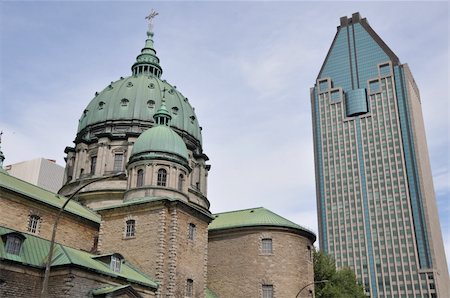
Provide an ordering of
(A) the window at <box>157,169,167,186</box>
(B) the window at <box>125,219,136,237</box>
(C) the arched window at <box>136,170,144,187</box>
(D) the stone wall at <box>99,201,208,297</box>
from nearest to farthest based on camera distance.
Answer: (D) the stone wall at <box>99,201,208,297</box> < (B) the window at <box>125,219,136,237</box> < (A) the window at <box>157,169,167,186</box> < (C) the arched window at <box>136,170,144,187</box>

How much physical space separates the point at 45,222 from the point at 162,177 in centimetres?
923

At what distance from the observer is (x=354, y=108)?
5630 inches

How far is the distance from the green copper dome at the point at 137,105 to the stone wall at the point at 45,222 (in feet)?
55.7

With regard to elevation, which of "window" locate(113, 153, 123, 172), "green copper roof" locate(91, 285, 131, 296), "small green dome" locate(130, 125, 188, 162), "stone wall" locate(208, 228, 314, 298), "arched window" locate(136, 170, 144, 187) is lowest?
"green copper roof" locate(91, 285, 131, 296)

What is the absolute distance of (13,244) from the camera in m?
30.5

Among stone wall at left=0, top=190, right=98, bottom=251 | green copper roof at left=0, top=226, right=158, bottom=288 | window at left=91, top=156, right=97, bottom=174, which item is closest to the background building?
window at left=91, top=156, right=97, bottom=174

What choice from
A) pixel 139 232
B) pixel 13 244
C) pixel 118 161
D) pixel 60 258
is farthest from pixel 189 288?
pixel 118 161

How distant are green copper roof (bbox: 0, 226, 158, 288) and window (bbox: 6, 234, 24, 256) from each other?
0.26 metres

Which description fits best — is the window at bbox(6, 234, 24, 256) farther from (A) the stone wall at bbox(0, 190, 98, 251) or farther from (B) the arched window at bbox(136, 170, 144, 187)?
(B) the arched window at bbox(136, 170, 144, 187)

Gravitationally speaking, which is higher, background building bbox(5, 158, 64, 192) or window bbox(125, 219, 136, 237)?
background building bbox(5, 158, 64, 192)

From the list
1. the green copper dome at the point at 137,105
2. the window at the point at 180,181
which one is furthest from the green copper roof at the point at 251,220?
the green copper dome at the point at 137,105

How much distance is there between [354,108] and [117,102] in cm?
9824

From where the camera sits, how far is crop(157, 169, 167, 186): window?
134ft

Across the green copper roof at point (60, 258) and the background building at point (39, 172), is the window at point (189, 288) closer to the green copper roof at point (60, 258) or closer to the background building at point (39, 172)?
the green copper roof at point (60, 258)
